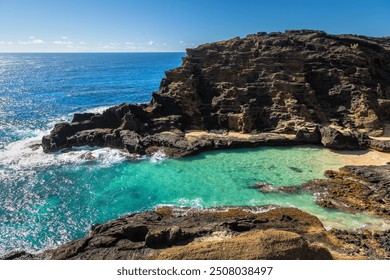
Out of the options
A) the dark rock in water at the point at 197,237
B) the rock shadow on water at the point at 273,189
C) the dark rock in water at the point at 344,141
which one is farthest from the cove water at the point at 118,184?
the dark rock in water at the point at 197,237

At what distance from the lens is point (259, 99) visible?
146 ft

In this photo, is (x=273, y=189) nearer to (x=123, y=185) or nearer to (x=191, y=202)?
(x=191, y=202)

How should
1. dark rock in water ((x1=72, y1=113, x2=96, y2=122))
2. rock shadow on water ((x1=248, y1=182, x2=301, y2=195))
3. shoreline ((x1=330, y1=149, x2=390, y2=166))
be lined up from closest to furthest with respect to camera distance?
rock shadow on water ((x1=248, y1=182, x2=301, y2=195)) → shoreline ((x1=330, y1=149, x2=390, y2=166)) → dark rock in water ((x1=72, y1=113, x2=96, y2=122))

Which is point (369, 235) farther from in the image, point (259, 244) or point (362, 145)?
point (362, 145)

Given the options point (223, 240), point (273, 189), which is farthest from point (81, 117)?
point (223, 240)

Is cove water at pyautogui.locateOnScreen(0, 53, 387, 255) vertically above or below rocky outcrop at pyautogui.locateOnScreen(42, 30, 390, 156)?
below

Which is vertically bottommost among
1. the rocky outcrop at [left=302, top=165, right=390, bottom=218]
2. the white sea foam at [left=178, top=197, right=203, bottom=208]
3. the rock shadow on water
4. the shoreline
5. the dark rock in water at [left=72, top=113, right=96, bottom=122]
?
the white sea foam at [left=178, top=197, right=203, bottom=208]

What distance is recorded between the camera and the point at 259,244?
12961 millimetres

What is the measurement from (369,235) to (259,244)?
1266cm

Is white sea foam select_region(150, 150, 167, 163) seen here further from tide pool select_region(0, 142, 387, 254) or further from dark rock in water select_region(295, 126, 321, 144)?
dark rock in water select_region(295, 126, 321, 144)

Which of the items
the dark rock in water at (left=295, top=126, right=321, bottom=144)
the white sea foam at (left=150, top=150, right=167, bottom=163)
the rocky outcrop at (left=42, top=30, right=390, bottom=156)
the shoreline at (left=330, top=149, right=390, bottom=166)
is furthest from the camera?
the rocky outcrop at (left=42, top=30, right=390, bottom=156)

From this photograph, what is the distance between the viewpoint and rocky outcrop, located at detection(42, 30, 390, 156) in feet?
132

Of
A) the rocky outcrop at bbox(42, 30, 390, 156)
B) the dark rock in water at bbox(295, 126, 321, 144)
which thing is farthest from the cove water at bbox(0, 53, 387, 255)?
the rocky outcrop at bbox(42, 30, 390, 156)

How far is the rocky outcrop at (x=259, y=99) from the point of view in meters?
40.1
